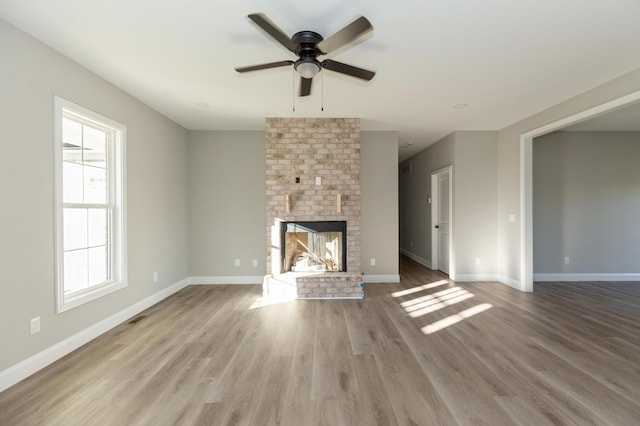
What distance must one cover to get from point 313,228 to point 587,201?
4872mm

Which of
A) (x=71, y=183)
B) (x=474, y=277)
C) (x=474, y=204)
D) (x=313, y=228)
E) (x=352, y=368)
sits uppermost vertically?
(x=71, y=183)

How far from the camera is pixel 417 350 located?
250cm

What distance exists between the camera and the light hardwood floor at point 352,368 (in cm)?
173

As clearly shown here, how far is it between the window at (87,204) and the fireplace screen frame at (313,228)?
2.05 meters

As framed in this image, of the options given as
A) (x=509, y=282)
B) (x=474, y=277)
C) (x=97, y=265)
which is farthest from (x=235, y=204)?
(x=509, y=282)

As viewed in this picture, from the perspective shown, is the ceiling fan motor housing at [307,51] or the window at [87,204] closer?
the ceiling fan motor housing at [307,51]

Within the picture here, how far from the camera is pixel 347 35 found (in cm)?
177

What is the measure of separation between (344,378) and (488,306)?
8.40ft

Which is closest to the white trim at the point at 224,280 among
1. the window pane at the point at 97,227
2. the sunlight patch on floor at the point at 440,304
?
the window pane at the point at 97,227

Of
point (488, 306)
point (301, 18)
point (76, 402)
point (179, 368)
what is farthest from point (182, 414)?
point (488, 306)

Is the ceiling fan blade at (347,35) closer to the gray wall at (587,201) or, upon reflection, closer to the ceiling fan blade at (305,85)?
the ceiling fan blade at (305,85)

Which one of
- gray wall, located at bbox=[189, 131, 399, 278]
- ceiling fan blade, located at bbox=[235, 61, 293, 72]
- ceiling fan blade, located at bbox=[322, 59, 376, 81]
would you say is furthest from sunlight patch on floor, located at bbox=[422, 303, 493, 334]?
ceiling fan blade, located at bbox=[235, 61, 293, 72]

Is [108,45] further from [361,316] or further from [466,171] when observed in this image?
[466,171]

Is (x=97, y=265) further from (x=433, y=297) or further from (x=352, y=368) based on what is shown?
(x=433, y=297)
